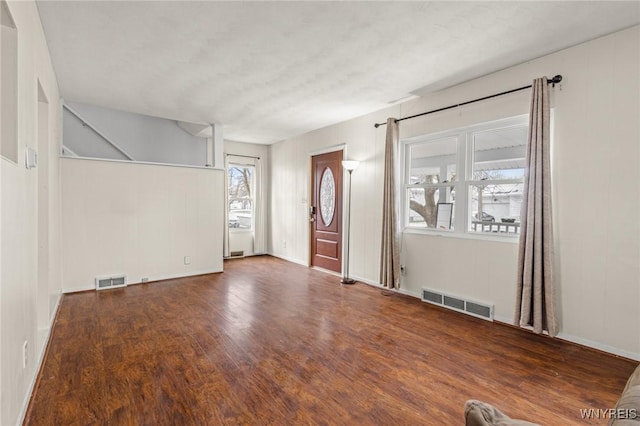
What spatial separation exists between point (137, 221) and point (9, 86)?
11.4ft

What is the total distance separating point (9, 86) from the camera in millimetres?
1756

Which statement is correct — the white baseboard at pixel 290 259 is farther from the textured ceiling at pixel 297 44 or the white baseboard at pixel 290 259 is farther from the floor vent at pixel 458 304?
the textured ceiling at pixel 297 44

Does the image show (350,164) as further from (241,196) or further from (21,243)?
(21,243)

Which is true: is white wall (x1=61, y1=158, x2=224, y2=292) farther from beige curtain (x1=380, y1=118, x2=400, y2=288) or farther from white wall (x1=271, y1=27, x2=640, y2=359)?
white wall (x1=271, y1=27, x2=640, y2=359)

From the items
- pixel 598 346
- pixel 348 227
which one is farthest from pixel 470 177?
pixel 348 227

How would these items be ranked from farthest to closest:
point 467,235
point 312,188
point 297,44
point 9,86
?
1. point 312,188
2. point 467,235
3. point 297,44
4. point 9,86

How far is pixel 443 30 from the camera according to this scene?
8.59ft

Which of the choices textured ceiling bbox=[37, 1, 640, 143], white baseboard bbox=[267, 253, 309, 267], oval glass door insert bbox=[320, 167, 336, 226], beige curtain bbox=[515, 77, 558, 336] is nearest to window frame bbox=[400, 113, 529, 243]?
beige curtain bbox=[515, 77, 558, 336]

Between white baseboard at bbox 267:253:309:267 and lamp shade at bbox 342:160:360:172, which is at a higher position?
lamp shade at bbox 342:160:360:172

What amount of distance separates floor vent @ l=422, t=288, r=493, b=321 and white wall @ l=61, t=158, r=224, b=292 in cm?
361

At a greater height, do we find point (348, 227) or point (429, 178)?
point (429, 178)

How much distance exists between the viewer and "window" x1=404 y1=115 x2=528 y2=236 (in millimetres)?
3402

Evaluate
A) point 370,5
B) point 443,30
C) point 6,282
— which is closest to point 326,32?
point 370,5

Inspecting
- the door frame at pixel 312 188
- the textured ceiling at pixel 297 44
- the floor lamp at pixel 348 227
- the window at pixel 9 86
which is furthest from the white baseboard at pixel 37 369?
the door frame at pixel 312 188
